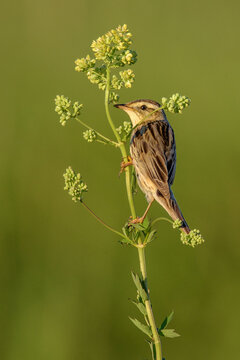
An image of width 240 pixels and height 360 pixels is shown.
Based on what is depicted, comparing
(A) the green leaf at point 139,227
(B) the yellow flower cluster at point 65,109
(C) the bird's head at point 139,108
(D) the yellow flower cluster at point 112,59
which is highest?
(C) the bird's head at point 139,108

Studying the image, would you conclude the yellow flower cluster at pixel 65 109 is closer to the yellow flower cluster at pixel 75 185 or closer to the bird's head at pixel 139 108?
the yellow flower cluster at pixel 75 185

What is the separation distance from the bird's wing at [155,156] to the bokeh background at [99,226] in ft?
5.59

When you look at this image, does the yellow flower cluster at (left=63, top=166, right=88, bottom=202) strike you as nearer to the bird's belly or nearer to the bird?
the bird

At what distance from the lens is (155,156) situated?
→ 4438mm

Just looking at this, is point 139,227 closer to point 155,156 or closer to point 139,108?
point 155,156

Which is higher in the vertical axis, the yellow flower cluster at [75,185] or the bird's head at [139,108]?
the bird's head at [139,108]

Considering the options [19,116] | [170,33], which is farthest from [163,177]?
[170,33]

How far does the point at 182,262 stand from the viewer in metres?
6.14

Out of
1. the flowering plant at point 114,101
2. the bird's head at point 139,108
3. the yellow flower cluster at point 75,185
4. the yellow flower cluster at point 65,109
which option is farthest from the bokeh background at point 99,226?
the yellow flower cluster at point 65,109

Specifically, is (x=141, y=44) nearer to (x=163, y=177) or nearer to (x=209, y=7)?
(x=209, y=7)

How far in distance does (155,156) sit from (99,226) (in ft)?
7.32

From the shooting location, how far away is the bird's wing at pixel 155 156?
4.27 m

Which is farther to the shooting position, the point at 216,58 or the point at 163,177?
the point at 216,58

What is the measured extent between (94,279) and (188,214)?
1.45m
